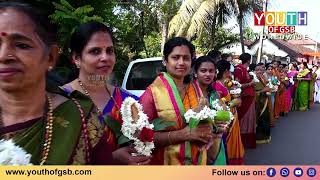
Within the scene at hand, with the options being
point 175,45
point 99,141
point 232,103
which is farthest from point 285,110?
point 99,141

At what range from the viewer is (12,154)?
131cm

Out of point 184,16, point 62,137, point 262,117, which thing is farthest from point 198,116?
point 184,16

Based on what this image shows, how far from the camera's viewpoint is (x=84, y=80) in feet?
7.72

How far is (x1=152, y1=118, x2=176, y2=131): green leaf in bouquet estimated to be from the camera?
2.36 metres

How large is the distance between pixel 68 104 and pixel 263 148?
605 cm

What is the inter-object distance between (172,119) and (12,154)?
1209mm

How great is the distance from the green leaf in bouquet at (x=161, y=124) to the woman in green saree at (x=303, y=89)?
11.3 meters

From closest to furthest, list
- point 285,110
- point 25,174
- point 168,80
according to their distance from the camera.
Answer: point 25,174 < point 168,80 < point 285,110

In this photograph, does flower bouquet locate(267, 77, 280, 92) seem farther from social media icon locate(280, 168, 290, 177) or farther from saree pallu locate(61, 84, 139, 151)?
social media icon locate(280, 168, 290, 177)

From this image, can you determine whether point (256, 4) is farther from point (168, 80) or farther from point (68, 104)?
point (68, 104)

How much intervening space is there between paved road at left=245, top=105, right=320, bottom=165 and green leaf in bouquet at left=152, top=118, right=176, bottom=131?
365cm

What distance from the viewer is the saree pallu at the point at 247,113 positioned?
7.09m

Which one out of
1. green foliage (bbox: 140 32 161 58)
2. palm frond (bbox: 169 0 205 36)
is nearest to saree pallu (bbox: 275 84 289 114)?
palm frond (bbox: 169 0 205 36)

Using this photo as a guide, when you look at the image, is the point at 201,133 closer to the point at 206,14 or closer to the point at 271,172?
the point at 271,172
